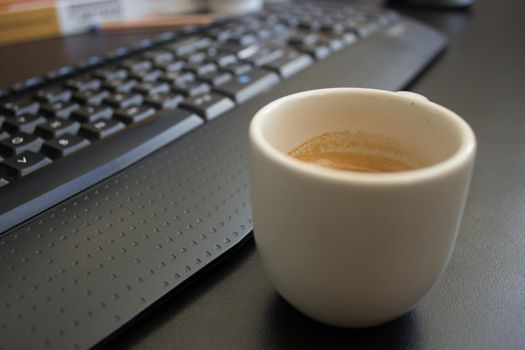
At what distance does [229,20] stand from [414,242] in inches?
20.5

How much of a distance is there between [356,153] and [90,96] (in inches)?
9.4

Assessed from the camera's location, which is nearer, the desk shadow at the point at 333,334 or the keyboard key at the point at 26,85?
the desk shadow at the point at 333,334

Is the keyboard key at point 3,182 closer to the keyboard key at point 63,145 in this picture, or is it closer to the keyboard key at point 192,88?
the keyboard key at point 63,145

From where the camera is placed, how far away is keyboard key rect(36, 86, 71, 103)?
41 cm

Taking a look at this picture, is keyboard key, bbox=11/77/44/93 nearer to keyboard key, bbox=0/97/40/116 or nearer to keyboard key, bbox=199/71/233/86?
keyboard key, bbox=0/97/40/116

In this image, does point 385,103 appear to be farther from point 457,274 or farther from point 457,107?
point 457,107

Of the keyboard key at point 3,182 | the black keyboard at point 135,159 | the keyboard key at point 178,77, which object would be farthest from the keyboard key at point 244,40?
the keyboard key at point 3,182

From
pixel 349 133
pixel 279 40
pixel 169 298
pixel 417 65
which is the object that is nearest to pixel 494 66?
pixel 417 65

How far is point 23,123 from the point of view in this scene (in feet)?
1.20

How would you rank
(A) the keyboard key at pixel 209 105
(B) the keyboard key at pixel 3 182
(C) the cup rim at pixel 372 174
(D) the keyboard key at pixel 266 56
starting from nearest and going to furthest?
(C) the cup rim at pixel 372 174, (B) the keyboard key at pixel 3 182, (A) the keyboard key at pixel 209 105, (D) the keyboard key at pixel 266 56

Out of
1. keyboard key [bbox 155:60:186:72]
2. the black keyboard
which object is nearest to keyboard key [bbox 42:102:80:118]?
the black keyboard

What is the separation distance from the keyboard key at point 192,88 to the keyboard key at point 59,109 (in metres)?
0.09

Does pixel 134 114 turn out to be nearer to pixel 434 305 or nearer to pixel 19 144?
pixel 19 144

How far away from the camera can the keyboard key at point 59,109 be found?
0.39 meters
